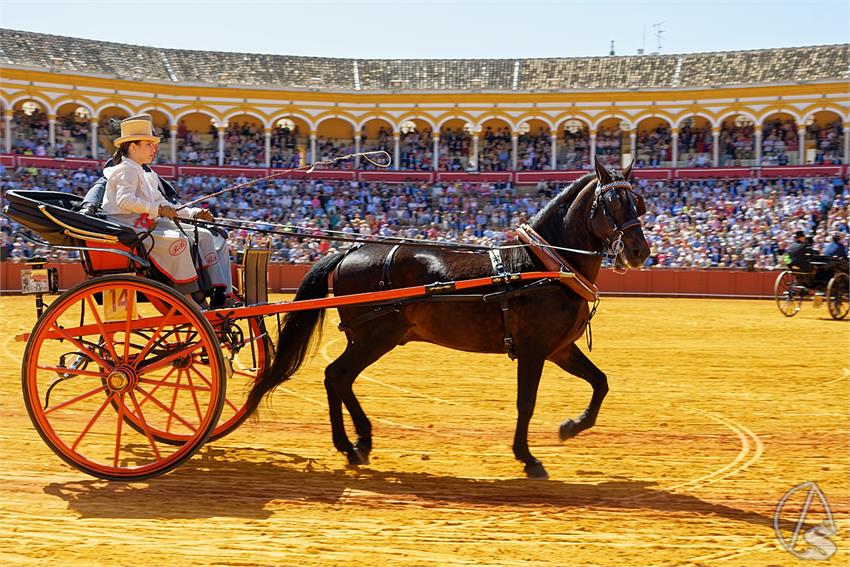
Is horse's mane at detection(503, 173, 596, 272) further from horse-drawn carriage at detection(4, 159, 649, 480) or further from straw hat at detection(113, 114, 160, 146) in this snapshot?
straw hat at detection(113, 114, 160, 146)

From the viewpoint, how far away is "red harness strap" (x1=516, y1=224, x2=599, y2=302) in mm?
5766

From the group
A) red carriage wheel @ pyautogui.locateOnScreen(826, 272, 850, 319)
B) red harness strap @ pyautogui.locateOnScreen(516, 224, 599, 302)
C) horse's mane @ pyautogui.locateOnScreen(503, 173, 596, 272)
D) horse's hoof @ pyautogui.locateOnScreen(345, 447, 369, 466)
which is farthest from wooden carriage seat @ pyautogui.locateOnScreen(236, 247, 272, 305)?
red carriage wheel @ pyautogui.locateOnScreen(826, 272, 850, 319)

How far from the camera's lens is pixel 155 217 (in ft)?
18.2

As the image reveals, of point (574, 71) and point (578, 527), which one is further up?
point (574, 71)

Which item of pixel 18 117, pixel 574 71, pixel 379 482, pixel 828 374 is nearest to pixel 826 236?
pixel 574 71

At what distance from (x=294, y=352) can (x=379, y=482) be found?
127 centimetres

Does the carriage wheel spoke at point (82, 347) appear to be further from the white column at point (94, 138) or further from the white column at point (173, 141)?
the white column at point (173, 141)

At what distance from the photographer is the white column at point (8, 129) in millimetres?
33062

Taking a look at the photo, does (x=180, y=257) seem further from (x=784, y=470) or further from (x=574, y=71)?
(x=574, y=71)

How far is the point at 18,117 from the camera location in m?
34.8

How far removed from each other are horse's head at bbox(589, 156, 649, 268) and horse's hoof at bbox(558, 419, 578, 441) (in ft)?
4.25

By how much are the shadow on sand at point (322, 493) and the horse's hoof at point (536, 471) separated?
75 mm

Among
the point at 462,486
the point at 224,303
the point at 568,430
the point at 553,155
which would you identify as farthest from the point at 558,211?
the point at 553,155

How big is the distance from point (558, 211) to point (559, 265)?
0.46 m
